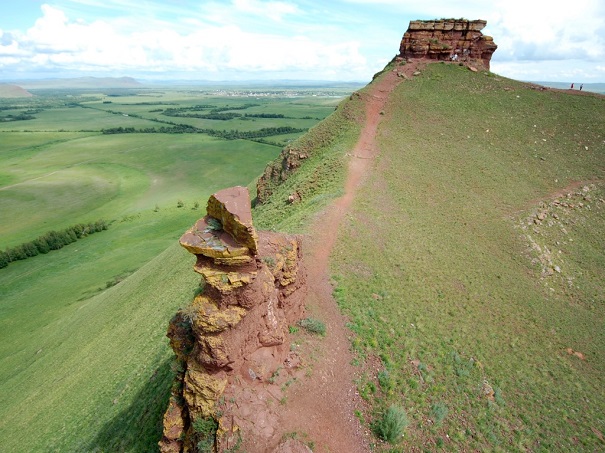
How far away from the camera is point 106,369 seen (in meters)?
31.3

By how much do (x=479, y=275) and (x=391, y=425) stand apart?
20.0 m

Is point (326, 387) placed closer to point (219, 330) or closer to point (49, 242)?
point (219, 330)

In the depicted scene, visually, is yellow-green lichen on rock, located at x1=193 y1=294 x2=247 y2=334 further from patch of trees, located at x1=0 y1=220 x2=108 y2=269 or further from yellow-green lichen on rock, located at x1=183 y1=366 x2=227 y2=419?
patch of trees, located at x1=0 y1=220 x2=108 y2=269

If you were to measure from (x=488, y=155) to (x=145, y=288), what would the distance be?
167ft

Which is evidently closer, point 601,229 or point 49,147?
point 601,229

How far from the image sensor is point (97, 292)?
191 ft

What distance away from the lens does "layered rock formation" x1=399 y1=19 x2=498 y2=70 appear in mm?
65812

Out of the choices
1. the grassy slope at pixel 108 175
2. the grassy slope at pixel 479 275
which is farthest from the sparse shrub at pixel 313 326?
the grassy slope at pixel 108 175

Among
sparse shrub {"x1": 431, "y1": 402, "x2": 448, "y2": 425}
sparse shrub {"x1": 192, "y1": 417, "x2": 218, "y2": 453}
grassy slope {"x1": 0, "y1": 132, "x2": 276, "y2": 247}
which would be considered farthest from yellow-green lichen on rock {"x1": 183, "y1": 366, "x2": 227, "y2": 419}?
grassy slope {"x1": 0, "y1": 132, "x2": 276, "y2": 247}

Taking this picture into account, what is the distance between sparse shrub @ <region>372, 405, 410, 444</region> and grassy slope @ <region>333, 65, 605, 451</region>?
0.68 m

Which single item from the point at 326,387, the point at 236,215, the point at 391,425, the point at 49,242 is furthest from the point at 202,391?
the point at 49,242

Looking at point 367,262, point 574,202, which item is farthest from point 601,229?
point 367,262

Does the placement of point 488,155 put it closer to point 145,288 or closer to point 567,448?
point 567,448

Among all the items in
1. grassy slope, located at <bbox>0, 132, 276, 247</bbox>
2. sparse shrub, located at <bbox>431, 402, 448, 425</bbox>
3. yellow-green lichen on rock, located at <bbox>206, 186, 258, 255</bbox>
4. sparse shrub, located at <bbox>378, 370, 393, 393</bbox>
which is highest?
yellow-green lichen on rock, located at <bbox>206, 186, 258, 255</bbox>
